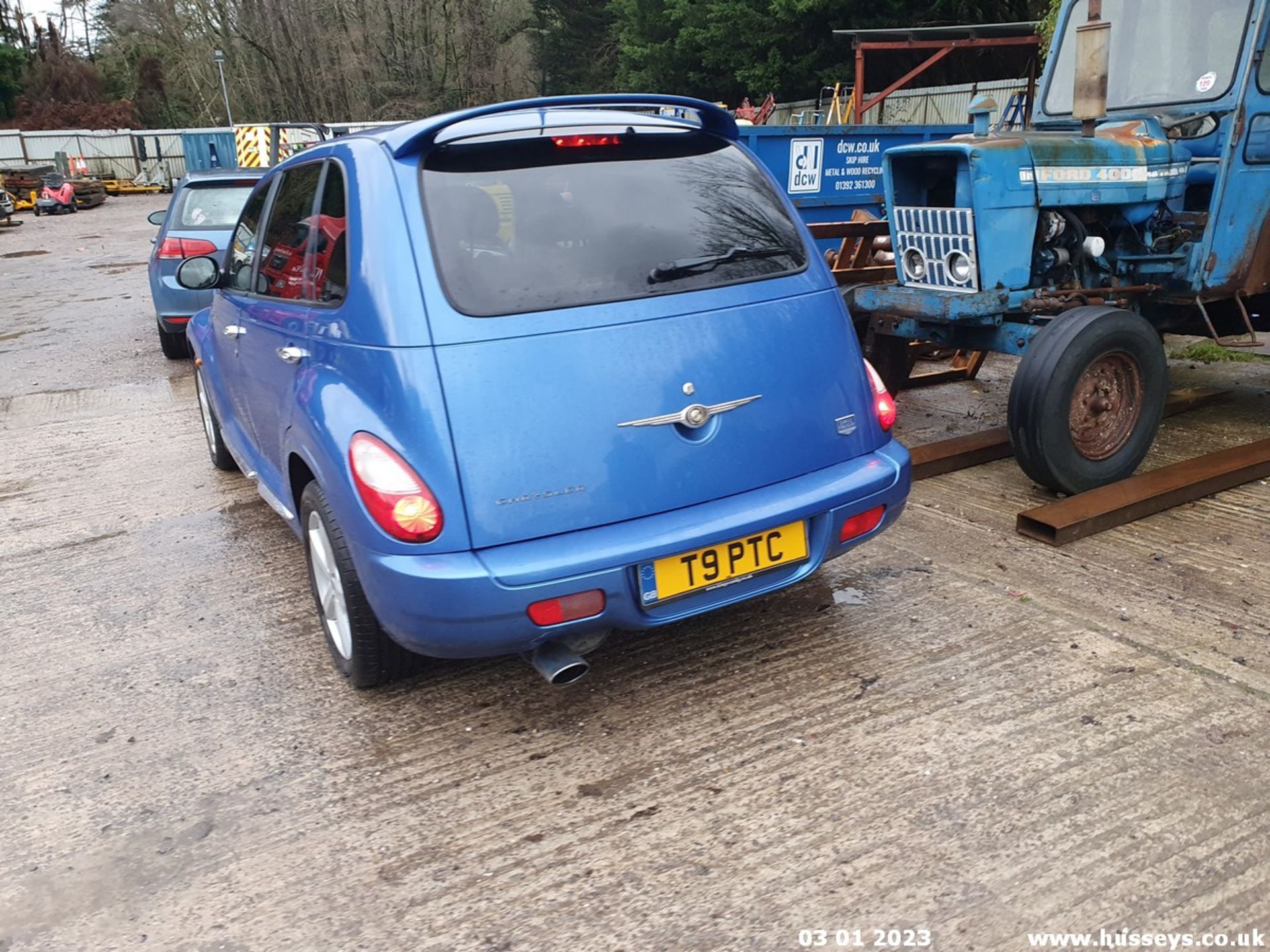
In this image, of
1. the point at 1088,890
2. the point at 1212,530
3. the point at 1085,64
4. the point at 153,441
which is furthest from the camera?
the point at 153,441

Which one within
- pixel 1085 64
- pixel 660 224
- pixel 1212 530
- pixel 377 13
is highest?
pixel 377 13

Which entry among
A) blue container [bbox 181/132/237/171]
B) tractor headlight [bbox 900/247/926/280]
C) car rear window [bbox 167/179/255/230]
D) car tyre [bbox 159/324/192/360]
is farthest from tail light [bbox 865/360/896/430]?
blue container [bbox 181/132/237/171]

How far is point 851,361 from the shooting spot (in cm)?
318

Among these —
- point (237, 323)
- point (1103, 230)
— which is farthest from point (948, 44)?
point (237, 323)

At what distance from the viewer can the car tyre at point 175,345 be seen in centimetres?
921

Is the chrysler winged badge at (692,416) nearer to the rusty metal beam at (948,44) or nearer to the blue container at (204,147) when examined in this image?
the rusty metal beam at (948,44)

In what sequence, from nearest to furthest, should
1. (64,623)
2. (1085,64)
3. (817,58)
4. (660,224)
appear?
1. (660,224)
2. (64,623)
3. (1085,64)
4. (817,58)

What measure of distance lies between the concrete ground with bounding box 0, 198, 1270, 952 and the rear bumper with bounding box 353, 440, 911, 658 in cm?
42

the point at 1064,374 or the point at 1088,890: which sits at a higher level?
the point at 1064,374

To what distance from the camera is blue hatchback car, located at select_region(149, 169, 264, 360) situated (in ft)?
28.3

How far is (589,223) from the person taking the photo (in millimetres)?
2988

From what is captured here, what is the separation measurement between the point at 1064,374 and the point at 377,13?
1879 inches

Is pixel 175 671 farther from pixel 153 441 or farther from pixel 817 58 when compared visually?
pixel 817 58

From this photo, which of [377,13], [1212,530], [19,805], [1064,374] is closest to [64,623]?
[19,805]
